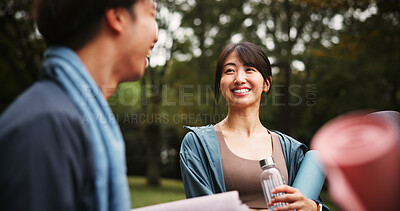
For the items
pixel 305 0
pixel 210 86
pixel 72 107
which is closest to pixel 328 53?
pixel 305 0

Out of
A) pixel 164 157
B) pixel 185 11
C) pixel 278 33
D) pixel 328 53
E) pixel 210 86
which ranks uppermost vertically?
pixel 185 11

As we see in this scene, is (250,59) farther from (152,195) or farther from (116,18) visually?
(152,195)

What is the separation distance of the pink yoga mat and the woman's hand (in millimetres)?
1184

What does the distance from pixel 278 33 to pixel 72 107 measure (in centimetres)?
1677

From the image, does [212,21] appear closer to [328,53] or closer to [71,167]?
[328,53]

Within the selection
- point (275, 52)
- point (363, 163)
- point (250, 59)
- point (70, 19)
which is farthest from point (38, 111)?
point (275, 52)

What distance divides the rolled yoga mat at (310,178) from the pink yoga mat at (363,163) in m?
1.61

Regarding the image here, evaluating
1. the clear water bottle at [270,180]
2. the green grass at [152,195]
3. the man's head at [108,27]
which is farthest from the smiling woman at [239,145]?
the green grass at [152,195]

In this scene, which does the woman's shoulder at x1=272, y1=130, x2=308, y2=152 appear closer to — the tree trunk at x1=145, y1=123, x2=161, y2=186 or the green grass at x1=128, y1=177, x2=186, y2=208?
the green grass at x1=128, y1=177, x2=186, y2=208

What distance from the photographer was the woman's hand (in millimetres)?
1989

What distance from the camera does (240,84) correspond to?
9.07 feet

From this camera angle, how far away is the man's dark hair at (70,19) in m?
1.23

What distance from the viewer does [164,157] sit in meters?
32.5

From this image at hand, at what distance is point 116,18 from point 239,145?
166cm
